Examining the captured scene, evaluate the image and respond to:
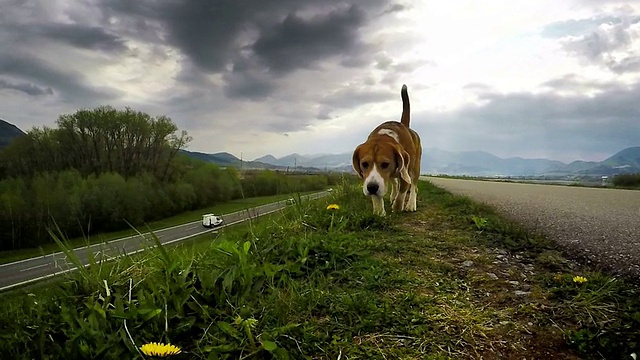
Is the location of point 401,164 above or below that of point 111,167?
below

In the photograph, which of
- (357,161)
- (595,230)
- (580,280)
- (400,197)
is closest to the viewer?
(580,280)

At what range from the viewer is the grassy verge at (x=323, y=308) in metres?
1.60

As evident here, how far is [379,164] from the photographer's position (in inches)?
179

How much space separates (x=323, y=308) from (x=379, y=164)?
280 cm

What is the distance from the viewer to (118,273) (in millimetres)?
2201

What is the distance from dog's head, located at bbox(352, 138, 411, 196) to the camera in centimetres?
438

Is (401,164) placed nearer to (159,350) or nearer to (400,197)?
(400,197)

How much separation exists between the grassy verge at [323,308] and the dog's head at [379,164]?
152 cm

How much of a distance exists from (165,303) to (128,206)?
17.8 metres

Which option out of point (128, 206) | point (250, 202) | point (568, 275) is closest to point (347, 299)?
point (568, 275)

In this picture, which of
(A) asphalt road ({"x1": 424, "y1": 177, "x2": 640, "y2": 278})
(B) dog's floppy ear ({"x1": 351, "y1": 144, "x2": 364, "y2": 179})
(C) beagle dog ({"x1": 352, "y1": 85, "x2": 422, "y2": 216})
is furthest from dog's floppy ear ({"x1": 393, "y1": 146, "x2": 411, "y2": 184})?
(A) asphalt road ({"x1": 424, "y1": 177, "x2": 640, "y2": 278})

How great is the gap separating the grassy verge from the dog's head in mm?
1522

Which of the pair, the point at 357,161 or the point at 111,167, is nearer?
the point at 357,161

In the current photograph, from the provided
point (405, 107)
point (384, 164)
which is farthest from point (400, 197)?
point (405, 107)
